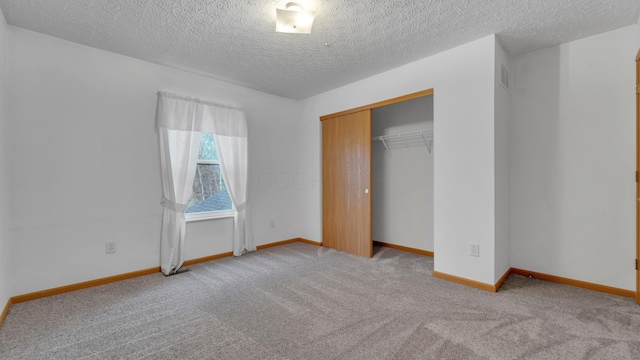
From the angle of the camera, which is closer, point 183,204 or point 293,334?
point 293,334

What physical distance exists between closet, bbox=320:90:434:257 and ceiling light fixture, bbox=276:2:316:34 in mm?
1669

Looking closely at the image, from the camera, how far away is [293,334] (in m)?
2.01

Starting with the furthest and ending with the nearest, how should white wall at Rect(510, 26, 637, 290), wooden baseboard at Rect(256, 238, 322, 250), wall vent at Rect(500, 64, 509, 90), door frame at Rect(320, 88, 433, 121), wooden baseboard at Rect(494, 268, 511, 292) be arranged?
wooden baseboard at Rect(256, 238, 322, 250)
door frame at Rect(320, 88, 433, 121)
wall vent at Rect(500, 64, 509, 90)
wooden baseboard at Rect(494, 268, 511, 292)
white wall at Rect(510, 26, 637, 290)

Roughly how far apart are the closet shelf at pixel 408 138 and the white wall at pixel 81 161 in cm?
262

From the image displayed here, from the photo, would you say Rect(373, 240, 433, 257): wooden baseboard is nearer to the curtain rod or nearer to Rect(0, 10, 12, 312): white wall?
the curtain rod

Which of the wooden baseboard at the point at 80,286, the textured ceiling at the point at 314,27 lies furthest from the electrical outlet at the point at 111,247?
the textured ceiling at the point at 314,27

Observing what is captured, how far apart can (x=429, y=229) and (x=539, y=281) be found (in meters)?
1.31

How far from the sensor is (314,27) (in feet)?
8.32

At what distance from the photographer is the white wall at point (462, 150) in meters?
2.74

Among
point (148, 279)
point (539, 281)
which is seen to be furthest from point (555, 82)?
point (148, 279)

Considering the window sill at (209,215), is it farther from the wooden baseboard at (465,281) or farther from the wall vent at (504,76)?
the wall vent at (504,76)

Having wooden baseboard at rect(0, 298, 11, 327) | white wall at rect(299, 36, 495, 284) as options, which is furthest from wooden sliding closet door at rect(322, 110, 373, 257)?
wooden baseboard at rect(0, 298, 11, 327)

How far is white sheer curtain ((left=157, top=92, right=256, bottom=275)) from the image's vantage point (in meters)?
3.31

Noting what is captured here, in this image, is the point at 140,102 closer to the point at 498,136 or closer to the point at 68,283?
the point at 68,283
